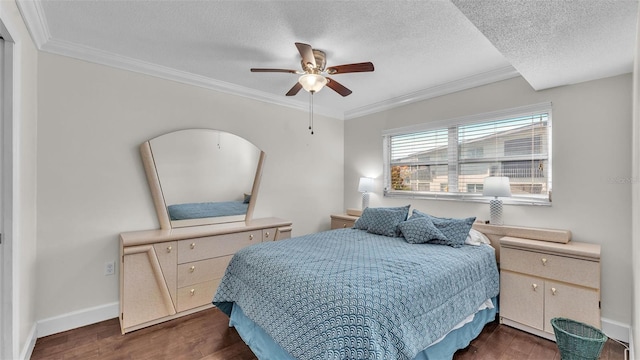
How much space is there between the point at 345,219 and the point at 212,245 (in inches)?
78.7

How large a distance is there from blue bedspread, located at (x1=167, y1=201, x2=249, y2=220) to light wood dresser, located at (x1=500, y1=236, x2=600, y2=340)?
2951 mm

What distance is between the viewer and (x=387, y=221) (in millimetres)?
3287

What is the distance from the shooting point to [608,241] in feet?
8.07

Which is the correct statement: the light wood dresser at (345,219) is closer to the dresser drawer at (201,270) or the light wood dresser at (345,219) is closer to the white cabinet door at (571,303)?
the dresser drawer at (201,270)

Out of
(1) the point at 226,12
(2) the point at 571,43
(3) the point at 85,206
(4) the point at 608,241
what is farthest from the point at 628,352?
(3) the point at 85,206

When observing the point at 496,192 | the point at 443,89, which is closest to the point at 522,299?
the point at 496,192

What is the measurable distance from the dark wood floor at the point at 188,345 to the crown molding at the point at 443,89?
2.52 metres

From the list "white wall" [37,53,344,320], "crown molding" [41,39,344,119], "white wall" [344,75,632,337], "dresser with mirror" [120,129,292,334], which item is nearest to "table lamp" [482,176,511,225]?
"white wall" [344,75,632,337]

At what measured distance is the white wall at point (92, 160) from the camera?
2484mm

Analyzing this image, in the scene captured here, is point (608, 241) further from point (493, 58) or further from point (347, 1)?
point (347, 1)

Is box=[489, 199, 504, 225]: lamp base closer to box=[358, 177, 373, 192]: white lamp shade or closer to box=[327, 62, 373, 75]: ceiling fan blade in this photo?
box=[358, 177, 373, 192]: white lamp shade

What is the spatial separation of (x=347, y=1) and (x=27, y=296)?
125 inches

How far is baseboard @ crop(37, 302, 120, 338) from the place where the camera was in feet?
8.00

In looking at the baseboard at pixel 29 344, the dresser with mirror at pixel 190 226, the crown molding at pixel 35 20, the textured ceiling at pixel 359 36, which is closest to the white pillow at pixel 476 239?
the textured ceiling at pixel 359 36
